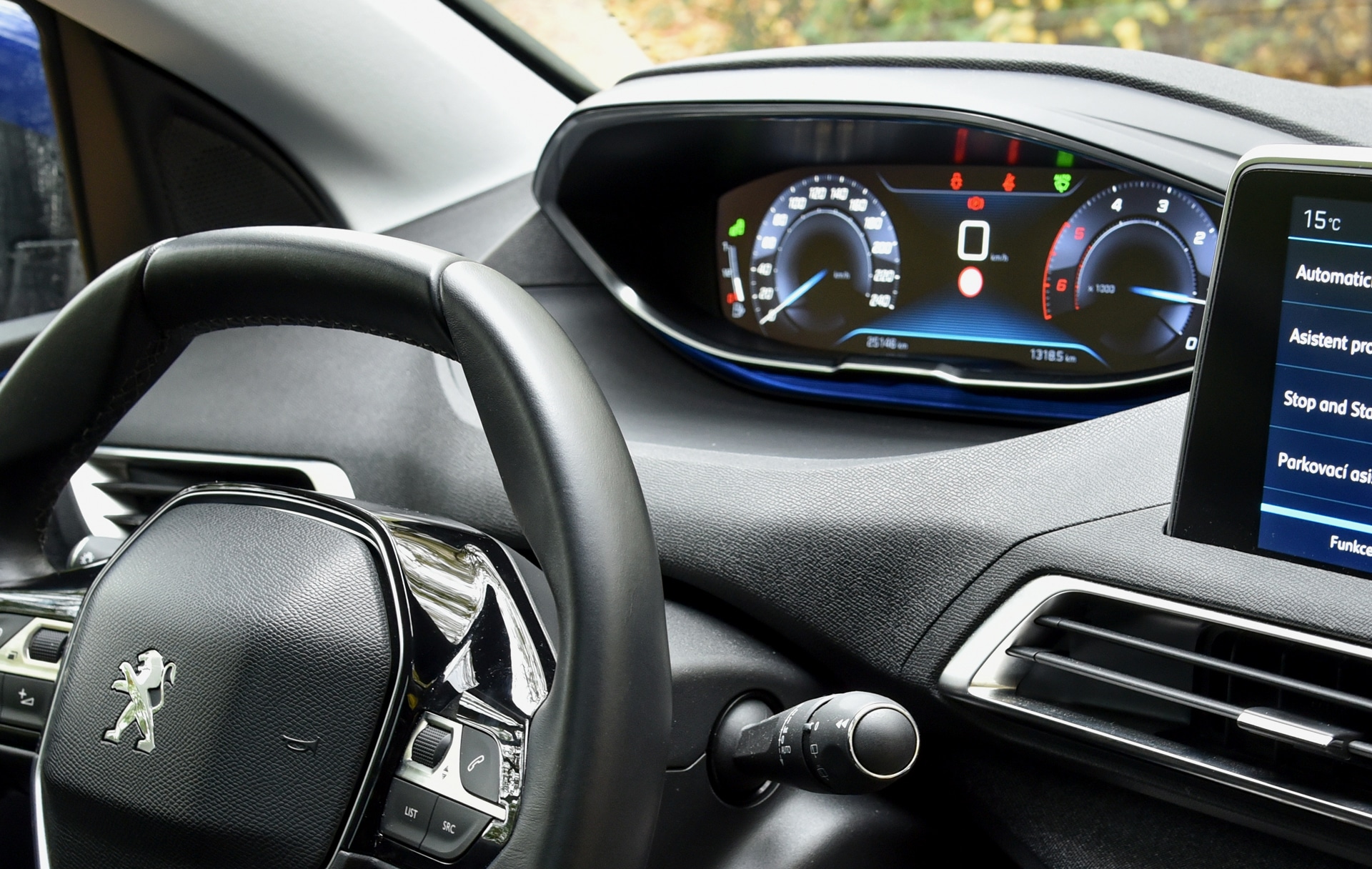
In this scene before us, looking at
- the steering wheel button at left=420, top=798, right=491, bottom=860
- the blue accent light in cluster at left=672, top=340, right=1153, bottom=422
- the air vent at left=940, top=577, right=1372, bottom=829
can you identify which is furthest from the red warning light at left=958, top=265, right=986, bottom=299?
the steering wheel button at left=420, top=798, right=491, bottom=860

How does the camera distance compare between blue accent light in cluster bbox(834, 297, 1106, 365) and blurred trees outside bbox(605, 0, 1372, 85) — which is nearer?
blue accent light in cluster bbox(834, 297, 1106, 365)

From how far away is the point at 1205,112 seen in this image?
113 centimetres

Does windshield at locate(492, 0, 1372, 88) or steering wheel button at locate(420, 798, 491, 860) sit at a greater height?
windshield at locate(492, 0, 1372, 88)

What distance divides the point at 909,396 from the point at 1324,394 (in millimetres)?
631

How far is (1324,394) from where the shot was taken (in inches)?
33.0

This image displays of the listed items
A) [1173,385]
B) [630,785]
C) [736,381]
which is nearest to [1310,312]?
[1173,385]

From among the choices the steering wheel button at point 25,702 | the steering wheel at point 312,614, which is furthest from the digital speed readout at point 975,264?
the steering wheel button at point 25,702

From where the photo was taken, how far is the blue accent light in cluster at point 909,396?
1347 millimetres

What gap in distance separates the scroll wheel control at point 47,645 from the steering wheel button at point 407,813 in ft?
1.30

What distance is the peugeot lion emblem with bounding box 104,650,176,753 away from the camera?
0.84 meters

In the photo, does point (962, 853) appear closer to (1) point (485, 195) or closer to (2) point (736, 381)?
(2) point (736, 381)

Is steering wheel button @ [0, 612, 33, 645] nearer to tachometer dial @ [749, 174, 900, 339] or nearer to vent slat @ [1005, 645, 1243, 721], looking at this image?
vent slat @ [1005, 645, 1243, 721]

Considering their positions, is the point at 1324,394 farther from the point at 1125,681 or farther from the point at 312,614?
the point at 312,614

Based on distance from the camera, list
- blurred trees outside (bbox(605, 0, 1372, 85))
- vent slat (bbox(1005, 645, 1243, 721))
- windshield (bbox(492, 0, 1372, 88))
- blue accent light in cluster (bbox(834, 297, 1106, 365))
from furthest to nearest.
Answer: blurred trees outside (bbox(605, 0, 1372, 85)) → windshield (bbox(492, 0, 1372, 88)) → blue accent light in cluster (bbox(834, 297, 1106, 365)) → vent slat (bbox(1005, 645, 1243, 721))
